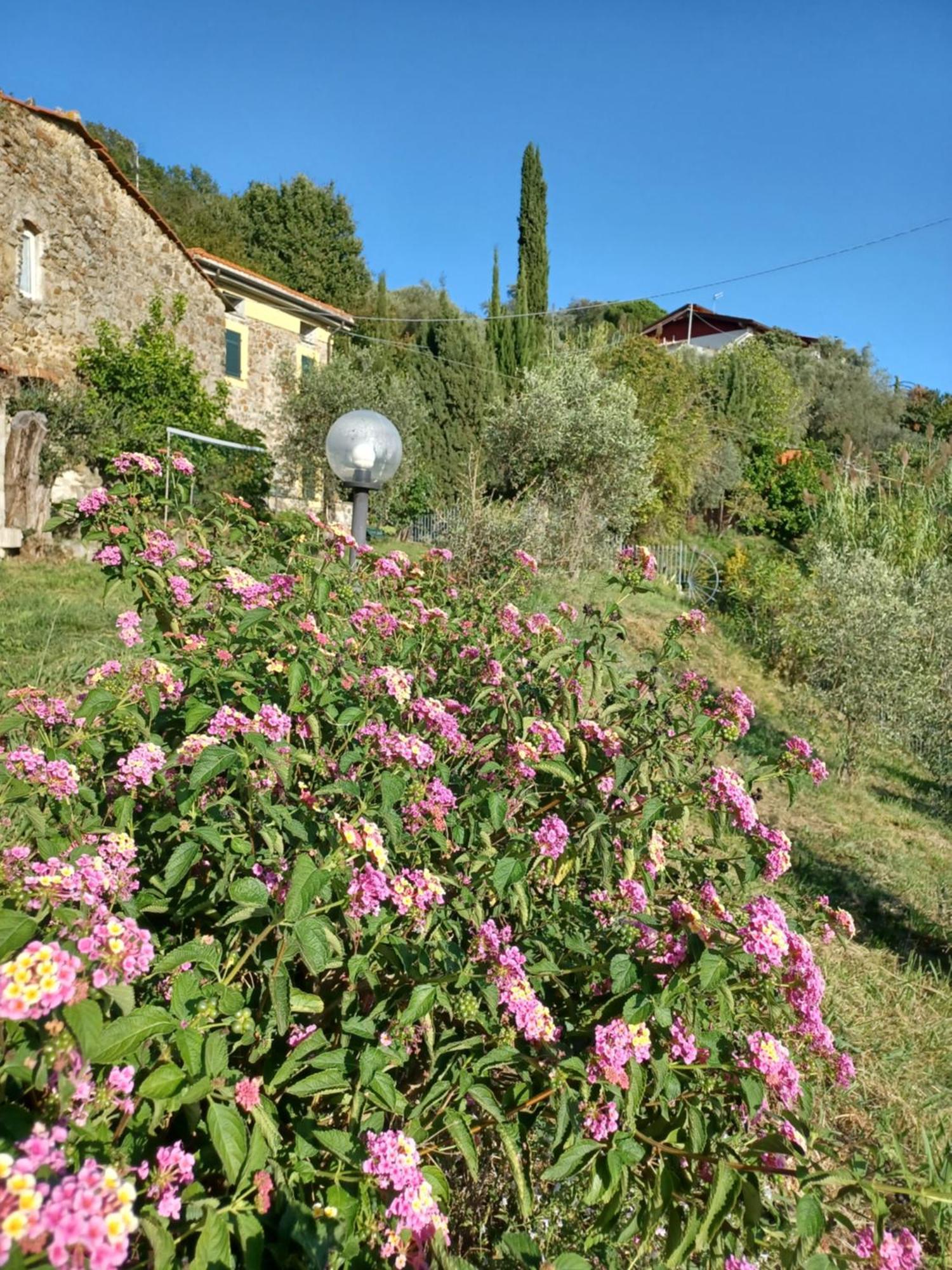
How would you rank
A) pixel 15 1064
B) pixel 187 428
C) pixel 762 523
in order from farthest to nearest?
1. pixel 762 523
2. pixel 187 428
3. pixel 15 1064

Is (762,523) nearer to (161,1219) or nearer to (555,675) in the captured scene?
(555,675)

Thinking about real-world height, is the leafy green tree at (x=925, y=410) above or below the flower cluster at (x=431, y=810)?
above

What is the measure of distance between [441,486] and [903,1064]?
16.0 m

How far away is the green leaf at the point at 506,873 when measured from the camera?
138cm

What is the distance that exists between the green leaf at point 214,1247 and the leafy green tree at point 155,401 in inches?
353

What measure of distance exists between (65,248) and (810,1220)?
481 inches

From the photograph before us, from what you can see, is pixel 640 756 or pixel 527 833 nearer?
pixel 527 833

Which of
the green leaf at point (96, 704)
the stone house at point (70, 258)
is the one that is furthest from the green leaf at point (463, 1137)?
the stone house at point (70, 258)

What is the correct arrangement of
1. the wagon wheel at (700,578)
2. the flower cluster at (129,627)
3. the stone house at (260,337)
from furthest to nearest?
the stone house at (260,337) < the wagon wheel at (700,578) < the flower cluster at (129,627)

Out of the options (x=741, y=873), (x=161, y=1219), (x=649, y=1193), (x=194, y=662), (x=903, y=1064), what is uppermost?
(x=194, y=662)

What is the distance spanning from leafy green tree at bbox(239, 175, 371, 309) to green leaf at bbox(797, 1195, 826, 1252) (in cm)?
2662

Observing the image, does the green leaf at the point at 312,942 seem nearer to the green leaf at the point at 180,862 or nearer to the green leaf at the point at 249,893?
the green leaf at the point at 249,893

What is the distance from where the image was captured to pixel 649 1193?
1.19m

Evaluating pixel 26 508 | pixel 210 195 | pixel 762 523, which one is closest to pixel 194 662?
pixel 26 508
